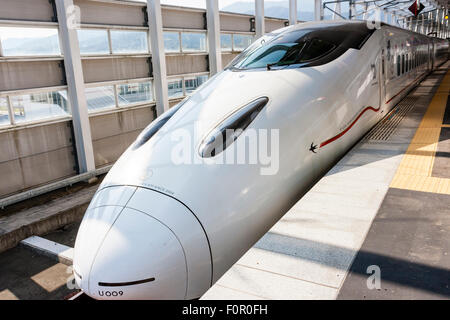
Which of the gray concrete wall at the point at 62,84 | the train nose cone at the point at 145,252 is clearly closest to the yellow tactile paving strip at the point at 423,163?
the train nose cone at the point at 145,252

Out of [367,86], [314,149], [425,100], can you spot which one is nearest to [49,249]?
[314,149]

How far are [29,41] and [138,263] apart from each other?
8584 millimetres

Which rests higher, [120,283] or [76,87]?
[76,87]

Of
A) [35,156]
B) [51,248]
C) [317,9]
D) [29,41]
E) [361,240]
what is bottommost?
[51,248]

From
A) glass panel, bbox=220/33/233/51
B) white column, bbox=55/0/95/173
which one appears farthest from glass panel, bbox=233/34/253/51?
white column, bbox=55/0/95/173

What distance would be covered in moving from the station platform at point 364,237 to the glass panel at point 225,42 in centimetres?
1086

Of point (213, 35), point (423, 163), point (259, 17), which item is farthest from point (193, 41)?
point (423, 163)

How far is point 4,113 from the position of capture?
9.43 meters

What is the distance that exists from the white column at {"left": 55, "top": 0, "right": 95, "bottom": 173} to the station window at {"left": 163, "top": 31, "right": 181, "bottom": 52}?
381cm

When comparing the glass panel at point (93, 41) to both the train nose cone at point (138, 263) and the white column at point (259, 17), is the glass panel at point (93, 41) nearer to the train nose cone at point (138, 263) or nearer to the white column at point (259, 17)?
the white column at point (259, 17)

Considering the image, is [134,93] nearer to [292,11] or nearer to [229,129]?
[229,129]

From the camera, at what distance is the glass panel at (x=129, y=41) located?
1193cm
